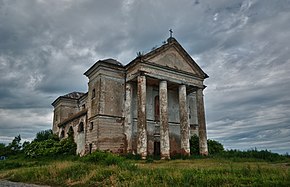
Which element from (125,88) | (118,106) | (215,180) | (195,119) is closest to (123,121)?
(118,106)

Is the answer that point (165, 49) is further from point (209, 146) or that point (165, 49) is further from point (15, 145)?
point (15, 145)

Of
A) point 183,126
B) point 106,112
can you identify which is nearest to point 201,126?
point 183,126

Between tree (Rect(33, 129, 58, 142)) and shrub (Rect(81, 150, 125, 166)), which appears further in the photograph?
tree (Rect(33, 129, 58, 142))

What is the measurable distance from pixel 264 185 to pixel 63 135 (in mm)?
26110

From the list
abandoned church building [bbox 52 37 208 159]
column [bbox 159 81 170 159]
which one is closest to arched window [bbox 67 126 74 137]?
abandoned church building [bbox 52 37 208 159]

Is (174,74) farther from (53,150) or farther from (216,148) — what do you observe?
(53,150)

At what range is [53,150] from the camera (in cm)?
2402

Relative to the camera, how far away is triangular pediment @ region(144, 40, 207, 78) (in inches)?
905

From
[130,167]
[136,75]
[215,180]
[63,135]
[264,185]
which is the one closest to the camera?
[264,185]

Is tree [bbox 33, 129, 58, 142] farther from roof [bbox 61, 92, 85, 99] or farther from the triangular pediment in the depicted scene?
the triangular pediment

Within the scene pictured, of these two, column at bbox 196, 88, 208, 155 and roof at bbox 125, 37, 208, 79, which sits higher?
roof at bbox 125, 37, 208, 79

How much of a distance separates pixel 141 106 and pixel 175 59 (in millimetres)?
6519

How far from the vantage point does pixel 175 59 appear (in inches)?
960

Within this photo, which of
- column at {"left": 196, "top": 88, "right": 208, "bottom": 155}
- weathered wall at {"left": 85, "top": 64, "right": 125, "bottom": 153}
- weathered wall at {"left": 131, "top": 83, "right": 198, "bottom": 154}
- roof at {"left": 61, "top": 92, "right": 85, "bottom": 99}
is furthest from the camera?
roof at {"left": 61, "top": 92, "right": 85, "bottom": 99}
